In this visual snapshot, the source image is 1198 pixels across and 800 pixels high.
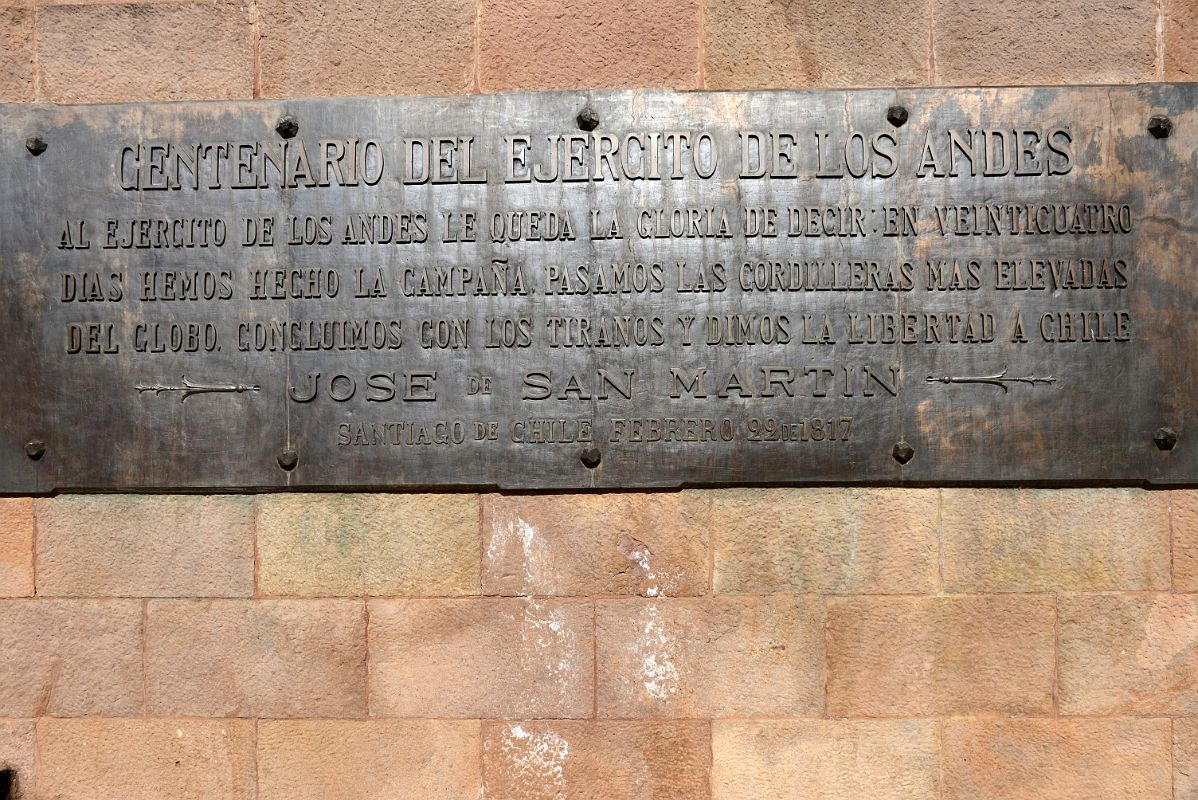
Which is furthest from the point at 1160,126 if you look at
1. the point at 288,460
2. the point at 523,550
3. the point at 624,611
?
the point at 288,460

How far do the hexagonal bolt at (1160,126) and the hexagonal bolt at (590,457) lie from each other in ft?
7.82

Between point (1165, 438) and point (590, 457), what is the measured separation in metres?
2.11

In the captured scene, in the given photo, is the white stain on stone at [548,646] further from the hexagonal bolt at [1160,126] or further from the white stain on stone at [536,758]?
the hexagonal bolt at [1160,126]

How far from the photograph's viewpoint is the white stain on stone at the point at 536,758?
10.9 feet

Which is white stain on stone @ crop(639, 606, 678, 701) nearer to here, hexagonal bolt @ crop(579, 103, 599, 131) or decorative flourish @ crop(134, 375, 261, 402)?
decorative flourish @ crop(134, 375, 261, 402)

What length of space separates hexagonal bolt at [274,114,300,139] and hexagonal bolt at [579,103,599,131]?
43.0 inches

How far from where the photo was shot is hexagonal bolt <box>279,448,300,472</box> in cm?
336

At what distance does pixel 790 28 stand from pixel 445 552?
239cm

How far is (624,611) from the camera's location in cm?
333

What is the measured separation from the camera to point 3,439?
134 inches

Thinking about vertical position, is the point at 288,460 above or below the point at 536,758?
above

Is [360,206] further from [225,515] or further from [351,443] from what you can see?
[225,515]

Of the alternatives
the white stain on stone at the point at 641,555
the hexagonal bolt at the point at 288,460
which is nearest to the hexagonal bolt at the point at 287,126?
the hexagonal bolt at the point at 288,460

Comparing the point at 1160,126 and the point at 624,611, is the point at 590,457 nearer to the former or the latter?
the point at 624,611
